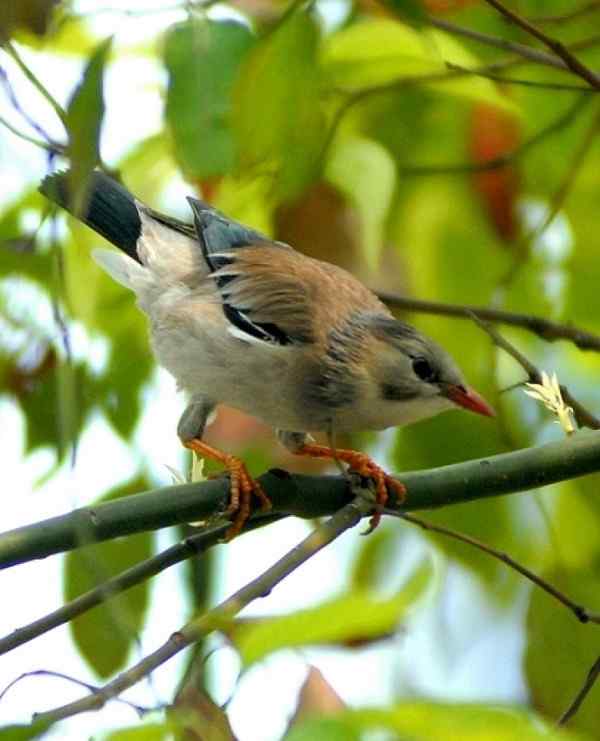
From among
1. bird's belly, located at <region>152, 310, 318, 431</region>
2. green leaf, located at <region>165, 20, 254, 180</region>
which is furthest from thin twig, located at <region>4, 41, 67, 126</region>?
bird's belly, located at <region>152, 310, 318, 431</region>

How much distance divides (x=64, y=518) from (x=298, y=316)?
69.8 inches

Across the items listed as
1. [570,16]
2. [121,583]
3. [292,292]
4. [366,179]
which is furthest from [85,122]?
[292,292]

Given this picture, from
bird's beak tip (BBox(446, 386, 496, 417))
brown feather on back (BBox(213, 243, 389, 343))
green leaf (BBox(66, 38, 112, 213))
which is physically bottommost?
bird's beak tip (BBox(446, 386, 496, 417))

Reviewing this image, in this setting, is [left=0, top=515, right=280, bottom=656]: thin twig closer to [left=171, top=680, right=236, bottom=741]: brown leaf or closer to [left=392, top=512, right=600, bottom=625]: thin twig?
[left=392, top=512, right=600, bottom=625]: thin twig

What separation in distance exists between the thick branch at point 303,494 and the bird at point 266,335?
0.49 m

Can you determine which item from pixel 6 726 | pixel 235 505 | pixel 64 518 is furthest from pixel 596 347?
pixel 6 726

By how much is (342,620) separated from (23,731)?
369mm

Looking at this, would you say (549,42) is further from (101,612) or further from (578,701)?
(101,612)

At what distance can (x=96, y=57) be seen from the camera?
1739 mm

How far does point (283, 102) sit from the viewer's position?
292cm

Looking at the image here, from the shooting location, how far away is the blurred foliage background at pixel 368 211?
2924mm

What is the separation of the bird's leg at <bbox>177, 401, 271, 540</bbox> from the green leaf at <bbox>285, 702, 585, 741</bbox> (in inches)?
58.7

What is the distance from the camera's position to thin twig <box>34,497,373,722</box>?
5.94ft

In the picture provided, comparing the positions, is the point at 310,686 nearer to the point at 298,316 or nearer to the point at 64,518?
the point at 64,518
